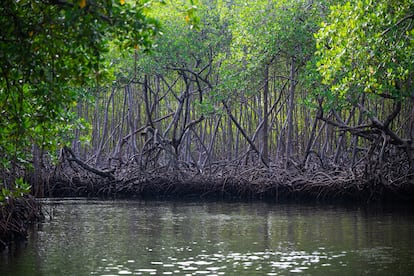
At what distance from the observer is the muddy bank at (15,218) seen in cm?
991

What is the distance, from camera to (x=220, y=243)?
35.6 feet

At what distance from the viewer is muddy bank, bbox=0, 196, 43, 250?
32.5ft

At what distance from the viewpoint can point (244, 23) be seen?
62.1 ft

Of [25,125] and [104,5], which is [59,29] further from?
[25,125]

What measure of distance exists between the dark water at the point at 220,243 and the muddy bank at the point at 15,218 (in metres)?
0.23

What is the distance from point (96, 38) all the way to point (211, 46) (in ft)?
55.7

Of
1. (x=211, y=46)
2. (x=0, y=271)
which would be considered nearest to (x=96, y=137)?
(x=211, y=46)

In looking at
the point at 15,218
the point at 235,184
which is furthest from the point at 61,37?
the point at 235,184

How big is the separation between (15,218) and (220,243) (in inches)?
119

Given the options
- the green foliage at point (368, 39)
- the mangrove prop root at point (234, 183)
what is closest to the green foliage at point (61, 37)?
the green foliage at point (368, 39)

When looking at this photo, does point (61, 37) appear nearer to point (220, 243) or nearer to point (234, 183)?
point (220, 243)

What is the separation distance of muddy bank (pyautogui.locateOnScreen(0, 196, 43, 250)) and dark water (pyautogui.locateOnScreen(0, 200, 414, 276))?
23 centimetres

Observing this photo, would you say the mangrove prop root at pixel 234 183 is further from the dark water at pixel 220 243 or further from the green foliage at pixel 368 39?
the green foliage at pixel 368 39

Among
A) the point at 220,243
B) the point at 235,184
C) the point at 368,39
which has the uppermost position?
the point at 368,39
